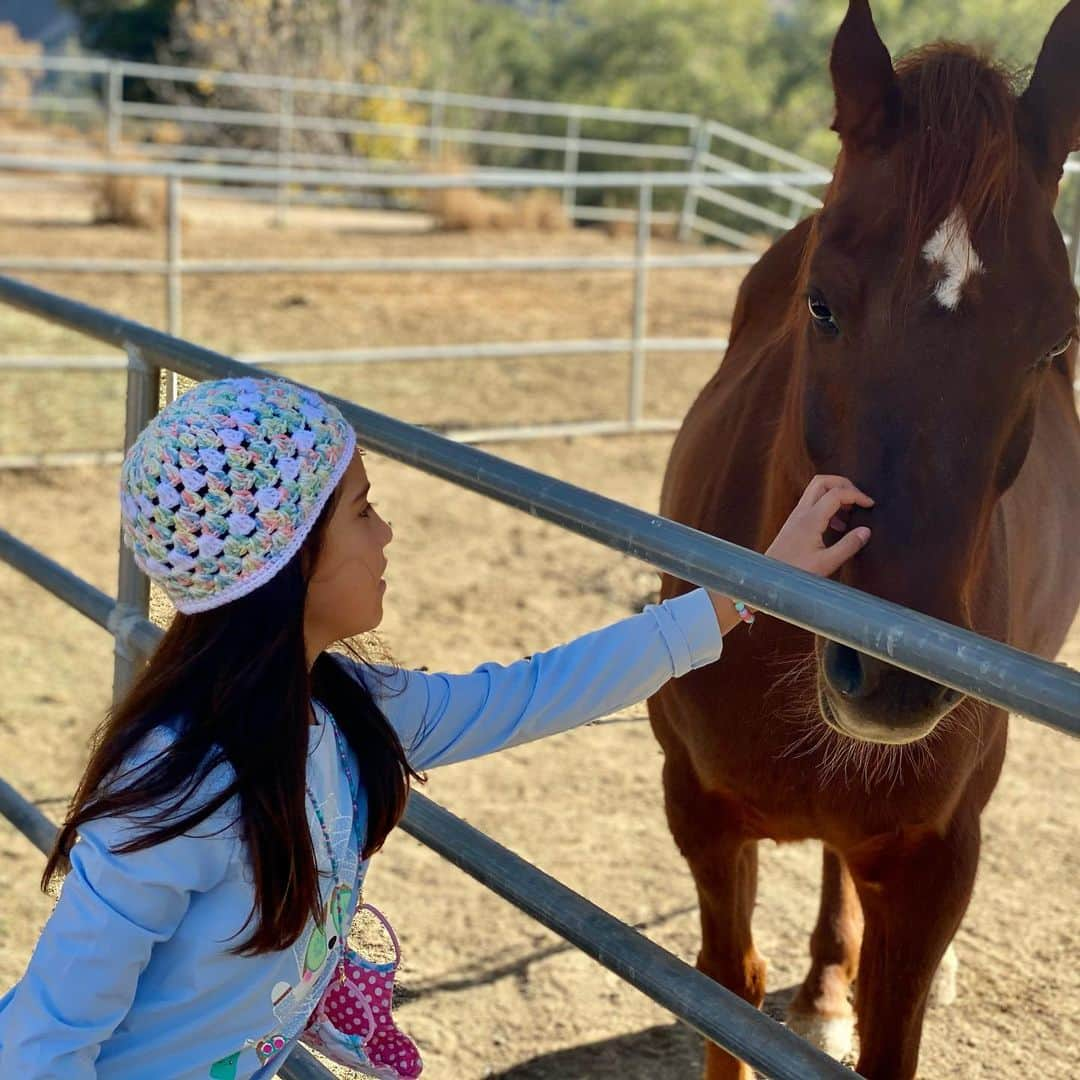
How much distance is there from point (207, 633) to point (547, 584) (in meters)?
4.07

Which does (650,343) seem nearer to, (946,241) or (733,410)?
(733,410)

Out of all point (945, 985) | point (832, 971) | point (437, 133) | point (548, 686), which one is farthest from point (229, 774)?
point (437, 133)

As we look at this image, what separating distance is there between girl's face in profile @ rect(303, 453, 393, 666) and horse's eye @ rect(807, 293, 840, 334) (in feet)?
2.01

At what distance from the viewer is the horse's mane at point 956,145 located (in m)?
1.65

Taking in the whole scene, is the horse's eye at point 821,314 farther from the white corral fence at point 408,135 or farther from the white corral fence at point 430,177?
the white corral fence at point 408,135

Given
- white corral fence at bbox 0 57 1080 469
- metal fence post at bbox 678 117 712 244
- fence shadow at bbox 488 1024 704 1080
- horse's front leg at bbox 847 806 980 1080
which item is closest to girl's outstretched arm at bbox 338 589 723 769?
horse's front leg at bbox 847 806 980 1080

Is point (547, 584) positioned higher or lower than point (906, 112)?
lower

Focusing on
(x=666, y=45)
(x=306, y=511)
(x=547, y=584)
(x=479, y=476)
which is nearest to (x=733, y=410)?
(x=479, y=476)

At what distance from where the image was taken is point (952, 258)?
162 centimetres

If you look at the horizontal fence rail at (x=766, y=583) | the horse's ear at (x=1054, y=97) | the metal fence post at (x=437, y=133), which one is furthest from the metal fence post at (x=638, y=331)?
the metal fence post at (x=437, y=133)

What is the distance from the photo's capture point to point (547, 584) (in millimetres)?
5500

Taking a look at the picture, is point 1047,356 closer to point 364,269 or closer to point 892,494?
point 892,494

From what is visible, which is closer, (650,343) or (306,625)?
(306,625)

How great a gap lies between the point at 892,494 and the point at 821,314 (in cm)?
34
